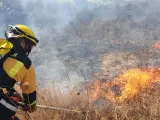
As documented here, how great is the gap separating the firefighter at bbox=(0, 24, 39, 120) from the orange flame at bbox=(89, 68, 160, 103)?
2891mm

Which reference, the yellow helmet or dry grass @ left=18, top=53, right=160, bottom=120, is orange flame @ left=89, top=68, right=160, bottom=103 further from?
the yellow helmet

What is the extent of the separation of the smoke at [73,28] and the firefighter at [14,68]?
15.9 feet

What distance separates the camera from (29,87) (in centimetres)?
393

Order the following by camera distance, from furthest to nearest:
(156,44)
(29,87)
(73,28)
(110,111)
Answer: (73,28) → (156,44) → (110,111) → (29,87)

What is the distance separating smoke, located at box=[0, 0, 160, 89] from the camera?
1049 centimetres

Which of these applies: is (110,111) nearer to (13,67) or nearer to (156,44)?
(13,67)

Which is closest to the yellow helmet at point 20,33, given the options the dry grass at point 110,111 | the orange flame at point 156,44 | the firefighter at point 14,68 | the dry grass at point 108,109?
the firefighter at point 14,68

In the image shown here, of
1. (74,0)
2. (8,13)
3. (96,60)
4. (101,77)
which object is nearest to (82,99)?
(101,77)

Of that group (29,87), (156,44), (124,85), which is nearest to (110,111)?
(29,87)

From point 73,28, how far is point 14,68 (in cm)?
1318

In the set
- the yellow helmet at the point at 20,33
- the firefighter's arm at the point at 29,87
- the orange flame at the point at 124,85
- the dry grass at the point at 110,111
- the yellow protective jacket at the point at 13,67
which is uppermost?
the yellow helmet at the point at 20,33

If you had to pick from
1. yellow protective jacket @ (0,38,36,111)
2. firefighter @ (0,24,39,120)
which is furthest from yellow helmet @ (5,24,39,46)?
yellow protective jacket @ (0,38,36,111)

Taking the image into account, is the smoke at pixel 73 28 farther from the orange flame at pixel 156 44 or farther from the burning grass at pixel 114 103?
the burning grass at pixel 114 103

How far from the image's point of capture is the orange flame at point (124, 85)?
21.6 feet
